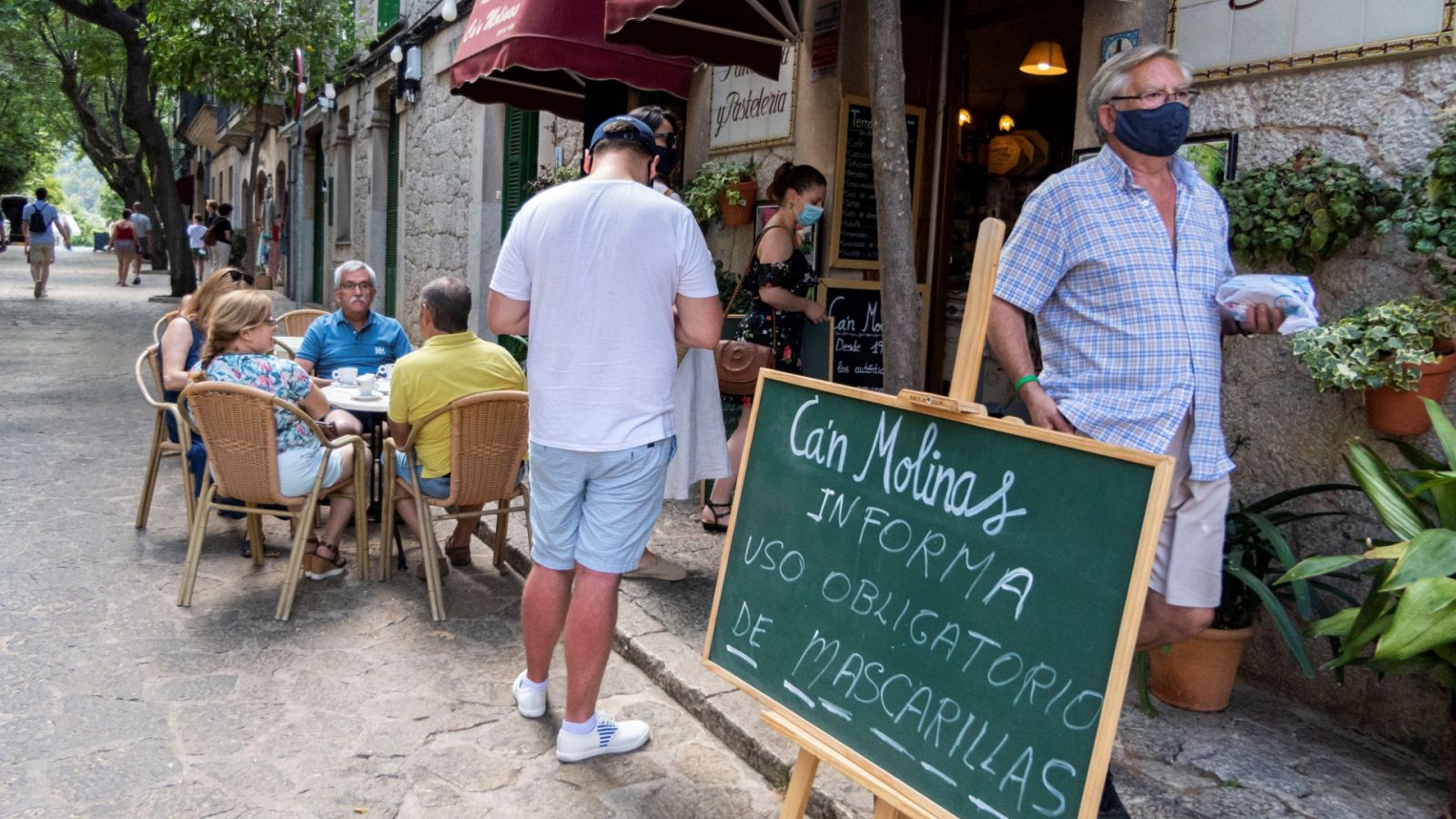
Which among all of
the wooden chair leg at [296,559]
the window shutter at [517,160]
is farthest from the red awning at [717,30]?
the window shutter at [517,160]

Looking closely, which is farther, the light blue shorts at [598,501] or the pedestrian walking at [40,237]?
the pedestrian walking at [40,237]

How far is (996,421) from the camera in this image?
6.48ft

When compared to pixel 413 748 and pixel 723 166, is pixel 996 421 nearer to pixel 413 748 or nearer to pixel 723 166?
pixel 413 748

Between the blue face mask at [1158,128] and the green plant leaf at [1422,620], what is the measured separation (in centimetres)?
109

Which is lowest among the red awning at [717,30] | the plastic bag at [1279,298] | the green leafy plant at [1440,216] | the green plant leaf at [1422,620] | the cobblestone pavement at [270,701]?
the cobblestone pavement at [270,701]

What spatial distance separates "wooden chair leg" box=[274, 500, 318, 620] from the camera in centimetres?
408

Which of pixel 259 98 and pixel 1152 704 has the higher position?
pixel 259 98

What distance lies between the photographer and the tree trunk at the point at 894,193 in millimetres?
3230

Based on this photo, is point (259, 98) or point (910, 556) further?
point (259, 98)

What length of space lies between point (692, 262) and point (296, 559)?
220cm

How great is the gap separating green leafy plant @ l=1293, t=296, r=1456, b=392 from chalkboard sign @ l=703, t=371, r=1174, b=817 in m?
1.52

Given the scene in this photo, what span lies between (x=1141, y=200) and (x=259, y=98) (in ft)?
41.1

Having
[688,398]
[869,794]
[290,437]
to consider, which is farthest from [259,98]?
[869,794]

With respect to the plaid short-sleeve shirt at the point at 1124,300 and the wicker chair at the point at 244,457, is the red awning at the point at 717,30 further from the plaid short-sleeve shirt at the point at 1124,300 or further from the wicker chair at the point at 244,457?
the plaid short-sleeve shirt at the point at 1124,300
